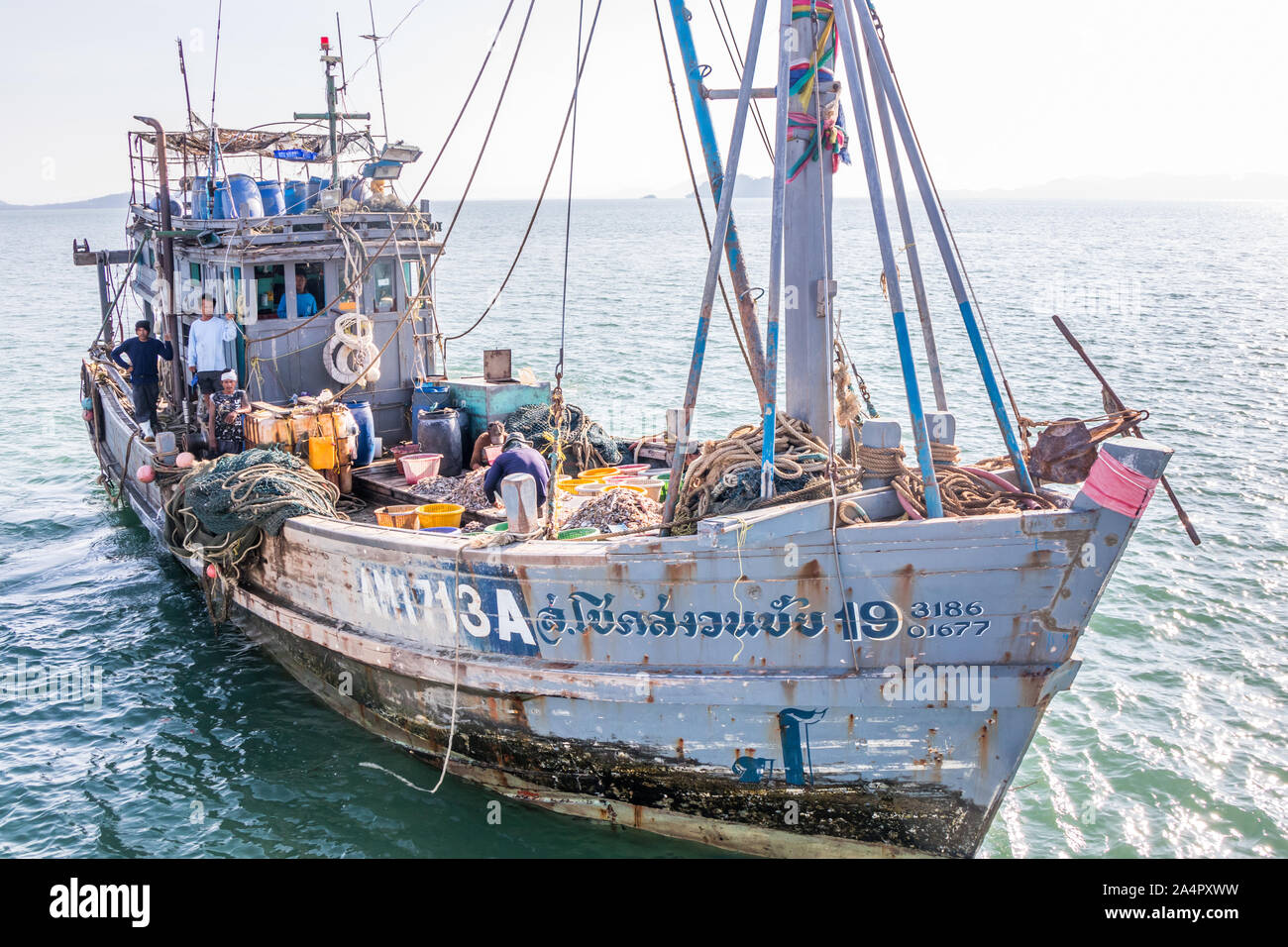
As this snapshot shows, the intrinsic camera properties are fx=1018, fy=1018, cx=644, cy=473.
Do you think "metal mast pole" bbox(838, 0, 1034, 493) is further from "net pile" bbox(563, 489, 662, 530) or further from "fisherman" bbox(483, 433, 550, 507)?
"fisherman" bbox(483, 433, 550, 507)

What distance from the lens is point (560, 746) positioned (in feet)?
24.3

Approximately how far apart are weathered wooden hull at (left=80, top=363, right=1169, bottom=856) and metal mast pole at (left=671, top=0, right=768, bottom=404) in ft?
4.68

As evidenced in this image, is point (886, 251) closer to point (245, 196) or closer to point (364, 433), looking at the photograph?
point (364, 433)

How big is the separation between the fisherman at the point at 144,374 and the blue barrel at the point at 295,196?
2415mm

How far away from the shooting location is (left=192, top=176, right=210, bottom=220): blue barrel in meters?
13.0

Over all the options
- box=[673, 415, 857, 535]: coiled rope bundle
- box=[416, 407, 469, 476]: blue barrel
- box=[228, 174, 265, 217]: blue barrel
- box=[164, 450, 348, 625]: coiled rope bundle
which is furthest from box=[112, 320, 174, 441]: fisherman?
box=[673, 415, 857, 535]: coiled rope bundle

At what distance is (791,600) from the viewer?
6.43 m

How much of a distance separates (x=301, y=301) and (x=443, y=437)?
98.7 inches

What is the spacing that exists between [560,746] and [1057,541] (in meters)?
3.71

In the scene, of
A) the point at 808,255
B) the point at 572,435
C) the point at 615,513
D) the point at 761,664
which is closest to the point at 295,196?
the point at 572,435

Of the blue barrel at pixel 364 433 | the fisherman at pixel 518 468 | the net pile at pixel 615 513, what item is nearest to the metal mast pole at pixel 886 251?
the net pile at pixel 615 513
